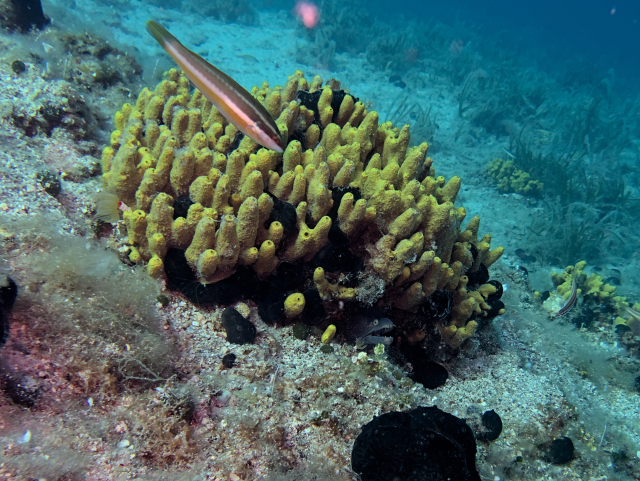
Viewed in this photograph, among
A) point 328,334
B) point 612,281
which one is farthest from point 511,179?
point 328,334

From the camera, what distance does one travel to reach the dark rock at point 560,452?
2906mm

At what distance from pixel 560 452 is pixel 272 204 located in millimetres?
3293

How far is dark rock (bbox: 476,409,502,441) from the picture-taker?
2.77m

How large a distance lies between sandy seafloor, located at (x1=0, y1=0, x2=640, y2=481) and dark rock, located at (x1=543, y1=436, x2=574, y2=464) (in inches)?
2.6

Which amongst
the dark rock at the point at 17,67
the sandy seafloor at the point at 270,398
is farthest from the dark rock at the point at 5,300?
the dark rock at the point at 17,67

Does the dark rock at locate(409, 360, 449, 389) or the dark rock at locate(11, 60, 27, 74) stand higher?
the dark rock at locate(11, 60, 27, 74)

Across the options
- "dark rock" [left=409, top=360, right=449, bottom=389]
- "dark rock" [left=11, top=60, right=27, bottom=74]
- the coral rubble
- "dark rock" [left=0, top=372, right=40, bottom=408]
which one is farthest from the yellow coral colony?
the coral rubble

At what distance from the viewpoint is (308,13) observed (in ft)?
66.4

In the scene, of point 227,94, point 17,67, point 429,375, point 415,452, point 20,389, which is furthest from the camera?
point 17,67

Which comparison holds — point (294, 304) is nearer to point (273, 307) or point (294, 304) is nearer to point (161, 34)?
point (273, 307)

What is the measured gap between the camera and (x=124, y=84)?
5.18m

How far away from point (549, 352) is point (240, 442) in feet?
14.6

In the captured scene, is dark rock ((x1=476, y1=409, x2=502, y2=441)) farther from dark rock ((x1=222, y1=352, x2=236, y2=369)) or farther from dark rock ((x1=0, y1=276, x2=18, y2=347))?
dark rock ((x1=0, y1=276, x2=18, y2=347))

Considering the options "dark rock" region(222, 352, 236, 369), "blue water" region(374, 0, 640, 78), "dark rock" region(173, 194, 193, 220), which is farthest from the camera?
"blue water" region(374, 0, 640, 78)
